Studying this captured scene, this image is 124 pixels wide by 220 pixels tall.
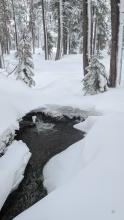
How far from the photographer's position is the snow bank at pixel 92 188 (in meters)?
4.77

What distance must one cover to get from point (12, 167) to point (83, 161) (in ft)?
5.36

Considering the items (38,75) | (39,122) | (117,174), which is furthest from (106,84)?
(38,75)

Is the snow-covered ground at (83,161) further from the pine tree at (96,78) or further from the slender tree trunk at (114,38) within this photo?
the slender tree trunk at (114,38)

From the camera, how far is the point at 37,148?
8922mm

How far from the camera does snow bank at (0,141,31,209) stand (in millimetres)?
6289

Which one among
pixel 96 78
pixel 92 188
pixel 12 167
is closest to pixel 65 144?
pixel 12 167

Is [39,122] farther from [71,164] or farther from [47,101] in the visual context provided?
[71,164]

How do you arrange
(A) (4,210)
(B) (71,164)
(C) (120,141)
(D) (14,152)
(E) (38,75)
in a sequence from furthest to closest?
1. (E) (38,75)
2. (D) (14,152)
3. (B) (71,164)
4. (C) (120,141)
5. (A) (4,210)

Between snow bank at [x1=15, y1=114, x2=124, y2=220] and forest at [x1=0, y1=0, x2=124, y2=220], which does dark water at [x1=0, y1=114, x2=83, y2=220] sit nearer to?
forest at [x1=0, y1=0, x2=124, y2=220]

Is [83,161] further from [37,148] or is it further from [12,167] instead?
[37,148]

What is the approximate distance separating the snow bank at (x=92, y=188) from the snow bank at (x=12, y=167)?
30.6 inches

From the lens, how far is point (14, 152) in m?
7.89

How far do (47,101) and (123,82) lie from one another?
3635 mm

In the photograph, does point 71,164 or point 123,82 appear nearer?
point 71,164
